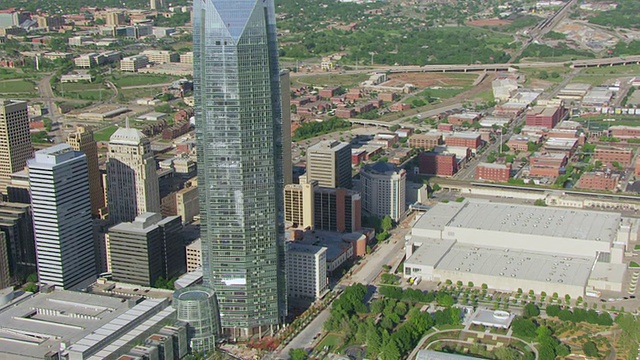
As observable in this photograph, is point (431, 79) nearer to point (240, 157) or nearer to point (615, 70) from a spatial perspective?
point (615, 70)

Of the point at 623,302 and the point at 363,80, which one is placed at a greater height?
the point at 363,80

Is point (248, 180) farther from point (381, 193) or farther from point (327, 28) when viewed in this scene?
point (327, 28)

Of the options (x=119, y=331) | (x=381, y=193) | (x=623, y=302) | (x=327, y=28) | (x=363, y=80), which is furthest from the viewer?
(x=327, y=28)

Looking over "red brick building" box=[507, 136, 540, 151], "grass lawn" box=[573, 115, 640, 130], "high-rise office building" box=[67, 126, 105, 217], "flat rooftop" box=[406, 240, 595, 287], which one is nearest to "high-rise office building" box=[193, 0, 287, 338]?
"flat rooftop" box=[406, 240, 595, 287]

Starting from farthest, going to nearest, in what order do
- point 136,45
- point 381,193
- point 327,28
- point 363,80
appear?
point 327,28 < point 136,45 < point 363,80 < point 381,193

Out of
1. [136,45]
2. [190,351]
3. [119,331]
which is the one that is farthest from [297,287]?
[136,45]

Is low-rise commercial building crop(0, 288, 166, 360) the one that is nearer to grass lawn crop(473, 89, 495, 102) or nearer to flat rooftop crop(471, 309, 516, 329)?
flat rooftop crop(471, 309, 516, 329)
